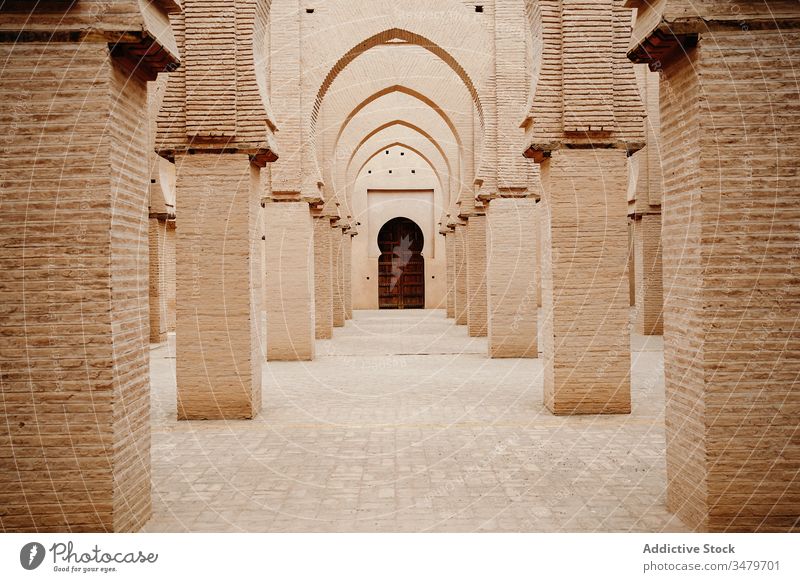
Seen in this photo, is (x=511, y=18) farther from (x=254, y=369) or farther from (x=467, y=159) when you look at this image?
(x=254, y=369)

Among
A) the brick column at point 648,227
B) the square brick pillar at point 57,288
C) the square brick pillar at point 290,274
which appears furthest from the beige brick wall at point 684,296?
the brick column at point 648,227

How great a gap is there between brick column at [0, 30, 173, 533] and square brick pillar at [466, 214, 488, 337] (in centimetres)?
1438

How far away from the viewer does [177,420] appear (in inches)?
367

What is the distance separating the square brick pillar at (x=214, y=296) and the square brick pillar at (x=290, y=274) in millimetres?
5256

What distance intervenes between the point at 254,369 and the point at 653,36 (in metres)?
6.54

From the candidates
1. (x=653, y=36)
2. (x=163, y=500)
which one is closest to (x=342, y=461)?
(x=163, y=500)

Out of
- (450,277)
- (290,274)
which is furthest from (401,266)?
(290,274)

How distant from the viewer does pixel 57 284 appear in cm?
471

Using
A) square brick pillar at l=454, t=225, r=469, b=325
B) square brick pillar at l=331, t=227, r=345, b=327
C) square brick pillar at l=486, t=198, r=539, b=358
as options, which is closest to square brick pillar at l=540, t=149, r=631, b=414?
square brick pillar at l=486, t=198, r=539, b=358

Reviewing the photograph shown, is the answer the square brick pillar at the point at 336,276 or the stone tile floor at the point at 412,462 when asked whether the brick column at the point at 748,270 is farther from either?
the square brick pillar at the point at 336,276

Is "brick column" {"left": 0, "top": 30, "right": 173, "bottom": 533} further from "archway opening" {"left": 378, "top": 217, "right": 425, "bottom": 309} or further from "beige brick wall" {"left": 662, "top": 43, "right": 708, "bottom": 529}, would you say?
"archway opening" {"left": 378, "top": 217, "right": 425, "bottom": 309}

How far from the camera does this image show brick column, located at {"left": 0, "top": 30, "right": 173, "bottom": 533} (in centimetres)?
468

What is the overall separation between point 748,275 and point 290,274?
10992 mm

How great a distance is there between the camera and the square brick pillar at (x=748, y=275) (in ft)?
15.7
